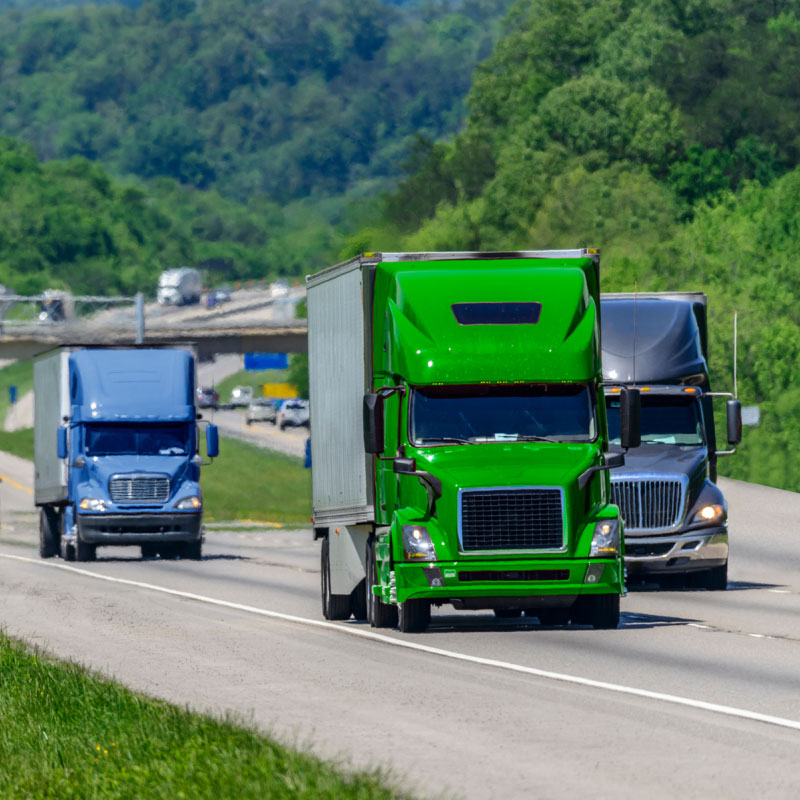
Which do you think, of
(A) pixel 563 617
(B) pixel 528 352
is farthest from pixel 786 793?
(A) pixel 563 617

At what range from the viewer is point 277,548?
45.6 meters

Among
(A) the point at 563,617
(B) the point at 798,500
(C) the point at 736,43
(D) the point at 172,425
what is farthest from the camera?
(C) the point at 736,43

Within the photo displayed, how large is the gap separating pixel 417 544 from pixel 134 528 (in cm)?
1905

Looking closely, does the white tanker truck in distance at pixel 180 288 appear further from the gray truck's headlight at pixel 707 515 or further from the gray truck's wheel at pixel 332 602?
the gray truck's wheel at pixel 332 602

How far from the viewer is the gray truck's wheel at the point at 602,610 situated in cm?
2083

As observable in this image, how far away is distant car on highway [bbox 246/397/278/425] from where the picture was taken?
12700cm

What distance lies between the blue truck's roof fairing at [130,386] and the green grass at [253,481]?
29180 millimetres

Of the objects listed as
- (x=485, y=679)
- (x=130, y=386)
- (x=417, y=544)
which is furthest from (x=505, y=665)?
(x=130, y=386)

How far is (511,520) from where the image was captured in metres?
19.9

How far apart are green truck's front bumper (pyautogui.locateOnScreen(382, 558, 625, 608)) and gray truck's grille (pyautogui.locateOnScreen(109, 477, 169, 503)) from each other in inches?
739

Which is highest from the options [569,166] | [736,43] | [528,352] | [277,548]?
[736,43]

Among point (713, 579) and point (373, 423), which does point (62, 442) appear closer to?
point (713, 579)

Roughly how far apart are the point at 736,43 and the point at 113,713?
5104 inches

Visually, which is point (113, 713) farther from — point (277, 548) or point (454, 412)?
point (277, 548)
